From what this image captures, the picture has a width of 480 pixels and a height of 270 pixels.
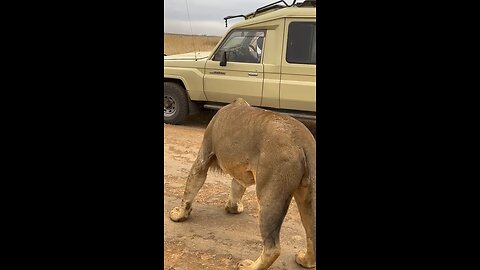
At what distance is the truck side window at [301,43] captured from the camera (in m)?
6.79

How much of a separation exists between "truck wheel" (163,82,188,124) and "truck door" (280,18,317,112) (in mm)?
2079

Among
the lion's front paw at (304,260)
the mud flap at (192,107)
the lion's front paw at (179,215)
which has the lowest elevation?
the lion's front paw at (304,260)

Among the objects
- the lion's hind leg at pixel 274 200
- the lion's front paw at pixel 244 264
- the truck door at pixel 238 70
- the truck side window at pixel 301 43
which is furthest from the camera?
the truck door at pixel 238 70

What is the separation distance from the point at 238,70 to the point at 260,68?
422 millimetres

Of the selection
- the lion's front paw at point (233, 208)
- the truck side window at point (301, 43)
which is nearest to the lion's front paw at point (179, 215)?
the lion's front paw at point (233, 208)

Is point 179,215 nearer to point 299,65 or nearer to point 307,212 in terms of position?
point 307,212

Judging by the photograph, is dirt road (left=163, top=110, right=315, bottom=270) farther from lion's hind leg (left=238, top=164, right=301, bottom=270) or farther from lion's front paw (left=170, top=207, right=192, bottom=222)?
lion's hind leg (left=238, top=164, right=301, bottom=270)

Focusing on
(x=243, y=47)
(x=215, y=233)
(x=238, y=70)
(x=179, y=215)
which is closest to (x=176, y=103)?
(x=238, y=70)

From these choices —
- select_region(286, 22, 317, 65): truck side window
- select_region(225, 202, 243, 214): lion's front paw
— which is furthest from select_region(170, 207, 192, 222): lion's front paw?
select_region(286, 22, 317, 65): truck side window

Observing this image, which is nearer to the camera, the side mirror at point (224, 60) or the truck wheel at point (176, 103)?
the side mirror at point (224, 60)

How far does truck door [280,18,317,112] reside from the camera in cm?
679

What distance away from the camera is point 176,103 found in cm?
798

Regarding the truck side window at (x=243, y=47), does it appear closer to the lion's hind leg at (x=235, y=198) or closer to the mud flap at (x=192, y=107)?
the mud flap at (x=192, y=107)
